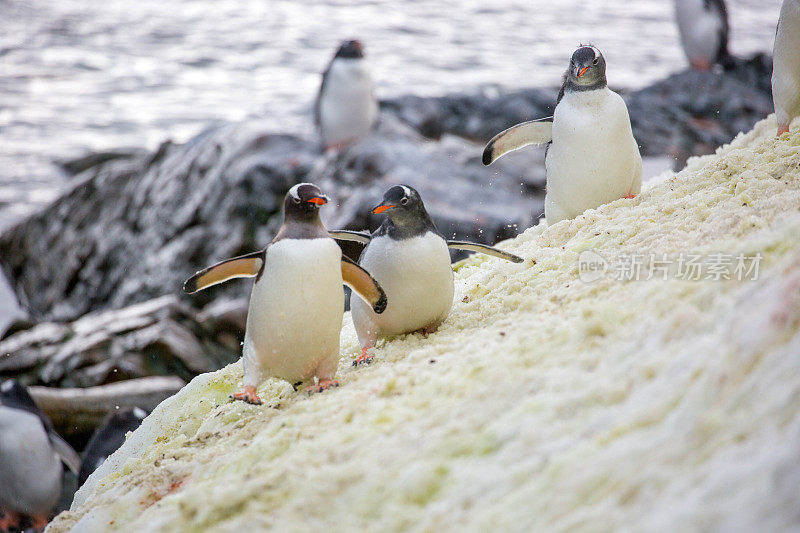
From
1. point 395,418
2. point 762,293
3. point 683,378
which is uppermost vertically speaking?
point 762,293

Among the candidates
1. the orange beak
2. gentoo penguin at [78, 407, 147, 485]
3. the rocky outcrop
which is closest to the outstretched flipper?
the orange beak

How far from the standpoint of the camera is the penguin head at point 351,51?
9367mm

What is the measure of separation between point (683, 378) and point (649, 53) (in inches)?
614

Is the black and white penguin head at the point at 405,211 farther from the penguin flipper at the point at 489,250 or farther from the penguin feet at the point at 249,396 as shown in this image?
the penguin feet at the point at 249,396

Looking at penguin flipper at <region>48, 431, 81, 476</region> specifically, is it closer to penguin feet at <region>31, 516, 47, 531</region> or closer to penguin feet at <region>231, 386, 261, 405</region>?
penguin feet at <region>31, 516, 47, 531</region>

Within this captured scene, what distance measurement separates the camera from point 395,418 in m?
2.20

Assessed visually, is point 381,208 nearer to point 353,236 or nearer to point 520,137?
point 353,236

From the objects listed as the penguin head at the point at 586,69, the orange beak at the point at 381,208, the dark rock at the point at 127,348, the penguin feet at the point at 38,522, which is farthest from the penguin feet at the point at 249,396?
the dark rock at the point at 127,348

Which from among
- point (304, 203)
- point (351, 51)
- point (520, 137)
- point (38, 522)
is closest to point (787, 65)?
point (520, 137)

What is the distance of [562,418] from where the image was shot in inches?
73.5

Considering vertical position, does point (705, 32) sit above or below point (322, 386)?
above

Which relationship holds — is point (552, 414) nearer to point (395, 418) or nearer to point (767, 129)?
point (395, 418)

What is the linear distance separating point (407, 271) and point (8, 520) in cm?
427

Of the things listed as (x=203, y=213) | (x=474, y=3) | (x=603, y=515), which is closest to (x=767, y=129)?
(x=603, y=515)
